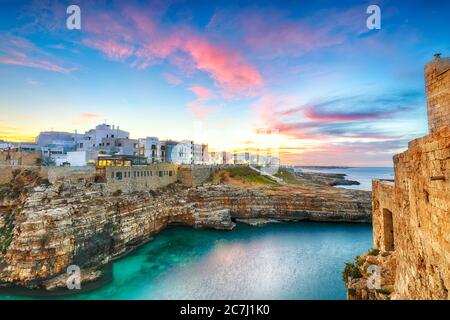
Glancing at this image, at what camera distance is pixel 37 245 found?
2175cm

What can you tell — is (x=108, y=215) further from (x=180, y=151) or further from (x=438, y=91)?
(x=180, y=151)

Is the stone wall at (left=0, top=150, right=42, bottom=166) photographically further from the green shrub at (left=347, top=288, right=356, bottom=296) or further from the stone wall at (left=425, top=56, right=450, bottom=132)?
the stone wall at (left=425, top=56, right=450, bottom=132)

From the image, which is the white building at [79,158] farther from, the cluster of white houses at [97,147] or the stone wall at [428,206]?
the stone wall at [428,206]

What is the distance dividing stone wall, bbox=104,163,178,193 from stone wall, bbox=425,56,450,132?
32726 millimetres

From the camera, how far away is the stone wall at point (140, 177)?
33.1m

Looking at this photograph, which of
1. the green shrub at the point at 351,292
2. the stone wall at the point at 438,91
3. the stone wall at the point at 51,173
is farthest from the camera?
the stone wall at the point at 51,173

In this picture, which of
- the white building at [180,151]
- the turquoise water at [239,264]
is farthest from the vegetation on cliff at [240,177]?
the white building at [180,151]

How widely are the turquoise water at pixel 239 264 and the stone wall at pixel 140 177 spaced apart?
8356mm

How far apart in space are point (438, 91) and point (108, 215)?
30.4m

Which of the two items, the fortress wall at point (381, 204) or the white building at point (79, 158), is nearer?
the fortress wall at point (381, 204)

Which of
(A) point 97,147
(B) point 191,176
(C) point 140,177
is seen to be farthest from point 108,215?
(A) point 97,147

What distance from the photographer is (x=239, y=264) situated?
26.8 m
